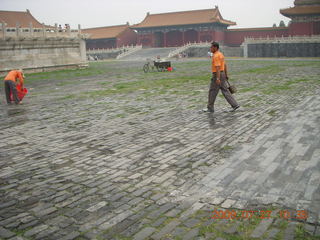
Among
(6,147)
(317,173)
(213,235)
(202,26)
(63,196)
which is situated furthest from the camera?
(202,26)

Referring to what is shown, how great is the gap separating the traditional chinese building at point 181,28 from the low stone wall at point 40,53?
2348cm

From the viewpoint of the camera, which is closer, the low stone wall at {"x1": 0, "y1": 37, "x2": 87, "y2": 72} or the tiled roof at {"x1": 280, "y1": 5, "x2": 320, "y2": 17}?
the low stone wall at {"x1": 0, "y1": 37, "x2": 87, "y2": 72}

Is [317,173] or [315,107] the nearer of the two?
[317,173]

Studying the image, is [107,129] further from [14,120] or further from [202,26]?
[202,26]

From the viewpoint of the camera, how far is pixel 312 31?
36.9 metres

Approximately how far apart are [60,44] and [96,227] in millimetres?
25017

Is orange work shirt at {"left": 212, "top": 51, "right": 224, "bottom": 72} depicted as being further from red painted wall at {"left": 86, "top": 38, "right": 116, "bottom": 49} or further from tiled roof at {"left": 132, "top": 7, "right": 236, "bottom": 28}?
red painted wall at {"left": 86, "top": 38, "right": 116, "bottom": 49}

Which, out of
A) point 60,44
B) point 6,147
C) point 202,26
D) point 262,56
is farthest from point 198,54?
point 6,147

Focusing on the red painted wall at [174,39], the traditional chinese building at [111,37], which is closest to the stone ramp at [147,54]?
the red painted wall at [174,39]

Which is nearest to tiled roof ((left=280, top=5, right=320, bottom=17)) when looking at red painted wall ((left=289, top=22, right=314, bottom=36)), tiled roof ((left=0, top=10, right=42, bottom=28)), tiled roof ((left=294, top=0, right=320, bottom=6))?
tiled roof ((left=294, top=0, right=320, bottom=6))

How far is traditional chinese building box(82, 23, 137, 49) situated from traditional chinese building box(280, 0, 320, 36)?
85.2 feet

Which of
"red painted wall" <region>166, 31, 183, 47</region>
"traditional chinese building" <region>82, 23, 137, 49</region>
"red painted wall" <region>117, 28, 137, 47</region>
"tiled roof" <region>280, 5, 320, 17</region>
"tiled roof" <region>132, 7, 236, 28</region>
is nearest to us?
"tiled roof" <region>280, 5, 320, 17</region>

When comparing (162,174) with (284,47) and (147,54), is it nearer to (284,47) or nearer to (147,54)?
(284,47)
